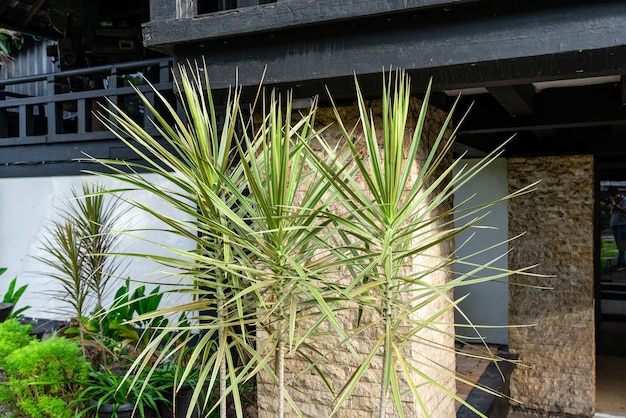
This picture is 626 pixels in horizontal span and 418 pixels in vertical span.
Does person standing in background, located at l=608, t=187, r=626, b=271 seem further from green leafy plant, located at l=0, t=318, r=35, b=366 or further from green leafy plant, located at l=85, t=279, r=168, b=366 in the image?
green leafy plant, located at l=0, t=318, r=35, b=366

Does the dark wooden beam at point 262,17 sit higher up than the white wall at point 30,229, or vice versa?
the dark wooden beam at point 262,17

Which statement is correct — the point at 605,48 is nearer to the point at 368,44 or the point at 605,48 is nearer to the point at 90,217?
→ the point at 368,44

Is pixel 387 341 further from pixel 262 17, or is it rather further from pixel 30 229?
pixel 30 229

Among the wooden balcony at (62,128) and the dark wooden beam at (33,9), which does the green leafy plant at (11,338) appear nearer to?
the wooden balcony at (62,128)

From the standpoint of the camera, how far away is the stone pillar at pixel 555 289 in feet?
15.3

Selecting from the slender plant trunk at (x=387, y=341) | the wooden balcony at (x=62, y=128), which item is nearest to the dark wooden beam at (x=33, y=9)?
the wooden balcony at (x=62, y=128)

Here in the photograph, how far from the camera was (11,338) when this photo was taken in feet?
11.4

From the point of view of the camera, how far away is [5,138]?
19.6ft

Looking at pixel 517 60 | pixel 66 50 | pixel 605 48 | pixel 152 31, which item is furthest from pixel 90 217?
pixel 66 50

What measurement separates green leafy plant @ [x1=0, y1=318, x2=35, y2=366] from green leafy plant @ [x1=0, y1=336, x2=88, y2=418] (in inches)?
6.5

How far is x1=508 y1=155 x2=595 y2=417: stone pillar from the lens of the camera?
468cm

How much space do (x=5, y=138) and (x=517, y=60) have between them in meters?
5.43

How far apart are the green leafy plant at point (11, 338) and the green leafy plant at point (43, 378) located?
166 millimetres

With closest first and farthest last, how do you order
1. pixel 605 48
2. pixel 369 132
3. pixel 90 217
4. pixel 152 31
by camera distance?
pixel 369 132
pixel 605 48
pixel 152 31
pixel 90 217
